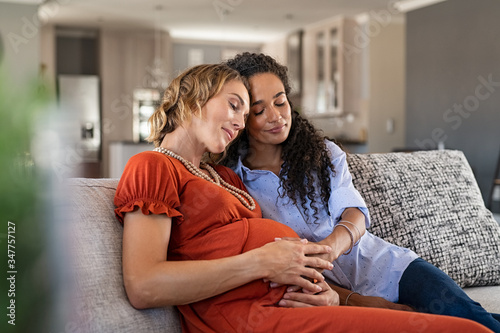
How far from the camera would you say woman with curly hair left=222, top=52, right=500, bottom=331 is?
1.62m

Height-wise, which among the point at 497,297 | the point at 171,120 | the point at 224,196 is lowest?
the point at 497,297

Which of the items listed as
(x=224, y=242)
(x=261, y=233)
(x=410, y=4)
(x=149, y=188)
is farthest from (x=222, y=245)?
(x=410, y=4)

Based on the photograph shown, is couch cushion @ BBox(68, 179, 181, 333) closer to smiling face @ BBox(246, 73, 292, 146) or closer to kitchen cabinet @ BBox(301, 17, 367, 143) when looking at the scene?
smiling face @ BBox(246, 73, 292, 146)

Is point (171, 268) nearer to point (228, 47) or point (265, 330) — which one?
point (265, 330)

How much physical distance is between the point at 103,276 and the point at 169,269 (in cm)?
20

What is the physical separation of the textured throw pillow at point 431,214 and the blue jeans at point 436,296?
0.90 feet

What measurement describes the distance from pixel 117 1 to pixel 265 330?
622 centimetres

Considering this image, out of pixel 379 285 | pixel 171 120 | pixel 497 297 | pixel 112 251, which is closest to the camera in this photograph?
pixel 112 251

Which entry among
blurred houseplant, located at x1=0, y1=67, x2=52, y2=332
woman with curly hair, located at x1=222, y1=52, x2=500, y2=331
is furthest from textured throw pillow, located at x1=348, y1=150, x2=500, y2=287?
blurred houseplant, located at x1=0, y1=67, x2=52, y2=332

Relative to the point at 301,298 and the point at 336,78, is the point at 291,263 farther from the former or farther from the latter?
the point at 336,78

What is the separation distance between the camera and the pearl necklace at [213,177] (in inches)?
57.1

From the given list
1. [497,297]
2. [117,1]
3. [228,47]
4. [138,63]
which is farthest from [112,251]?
[228,47]

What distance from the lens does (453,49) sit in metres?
5.76

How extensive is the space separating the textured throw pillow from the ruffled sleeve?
0.87 metres
